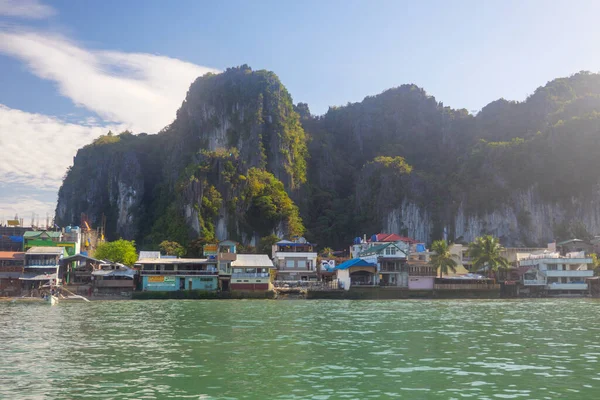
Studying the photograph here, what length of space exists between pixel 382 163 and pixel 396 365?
108 m

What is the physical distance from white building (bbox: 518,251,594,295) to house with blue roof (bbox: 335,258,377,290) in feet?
71.1

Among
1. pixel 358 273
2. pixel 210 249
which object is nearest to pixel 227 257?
pixel 210 249

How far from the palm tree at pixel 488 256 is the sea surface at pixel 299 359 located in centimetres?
4157

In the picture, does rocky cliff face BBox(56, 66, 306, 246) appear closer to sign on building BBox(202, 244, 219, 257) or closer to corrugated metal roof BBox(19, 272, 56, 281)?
sign on building BBox(202, 244, 219, 257)

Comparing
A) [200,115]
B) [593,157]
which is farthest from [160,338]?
[200,115]

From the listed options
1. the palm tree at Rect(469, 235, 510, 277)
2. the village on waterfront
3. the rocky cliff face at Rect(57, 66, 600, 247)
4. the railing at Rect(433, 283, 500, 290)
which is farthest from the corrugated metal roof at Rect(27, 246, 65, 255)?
the palm tree at Rect(469, 235, 510, 277)

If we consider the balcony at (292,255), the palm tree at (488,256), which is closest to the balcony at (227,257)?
the balcony at (292,255)

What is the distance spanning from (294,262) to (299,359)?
202 ft

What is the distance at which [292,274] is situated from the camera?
81.8 m

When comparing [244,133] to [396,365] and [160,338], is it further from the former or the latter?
[396,365]

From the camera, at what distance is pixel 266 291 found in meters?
66.9

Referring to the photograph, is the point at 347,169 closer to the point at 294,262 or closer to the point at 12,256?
the point at 294,262

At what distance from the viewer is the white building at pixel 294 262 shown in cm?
8169

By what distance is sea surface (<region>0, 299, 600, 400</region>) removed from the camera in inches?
629
